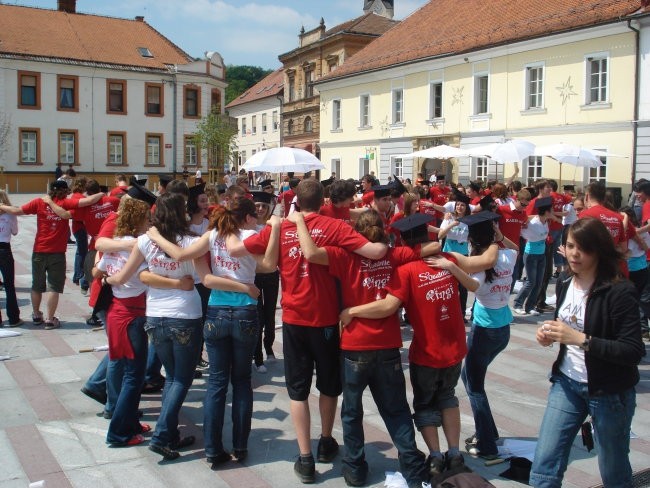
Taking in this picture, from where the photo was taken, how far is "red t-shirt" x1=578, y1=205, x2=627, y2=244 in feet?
24.0

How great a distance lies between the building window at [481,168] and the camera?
1194 inches

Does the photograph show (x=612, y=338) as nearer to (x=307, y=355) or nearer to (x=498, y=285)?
(x=498, y=285)

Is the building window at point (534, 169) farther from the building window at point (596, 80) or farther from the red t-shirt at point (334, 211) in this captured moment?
the red t-shirt at point (334, 211)

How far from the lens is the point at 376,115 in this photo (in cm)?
3700

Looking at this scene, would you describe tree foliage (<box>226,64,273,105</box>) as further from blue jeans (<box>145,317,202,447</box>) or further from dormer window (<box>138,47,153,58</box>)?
blue jeans (<box>145,317,202,447</box>)

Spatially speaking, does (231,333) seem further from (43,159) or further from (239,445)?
(43,159)

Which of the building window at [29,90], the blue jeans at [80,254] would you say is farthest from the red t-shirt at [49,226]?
the building window at [29,90]

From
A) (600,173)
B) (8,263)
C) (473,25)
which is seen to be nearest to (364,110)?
(473,25)

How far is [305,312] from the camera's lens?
15.1ft

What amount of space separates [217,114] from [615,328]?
1981 inches

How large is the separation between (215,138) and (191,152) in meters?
4.16

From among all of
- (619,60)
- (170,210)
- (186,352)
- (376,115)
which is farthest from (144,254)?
(376,115)

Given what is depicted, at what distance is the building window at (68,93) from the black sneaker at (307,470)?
47566 millimetres

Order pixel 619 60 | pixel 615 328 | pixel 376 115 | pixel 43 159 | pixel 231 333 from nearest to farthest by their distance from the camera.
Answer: pixel 615 328 → pixel 231 333 → pixel 619 60 → pixel 376 115 → pixel 43 159
